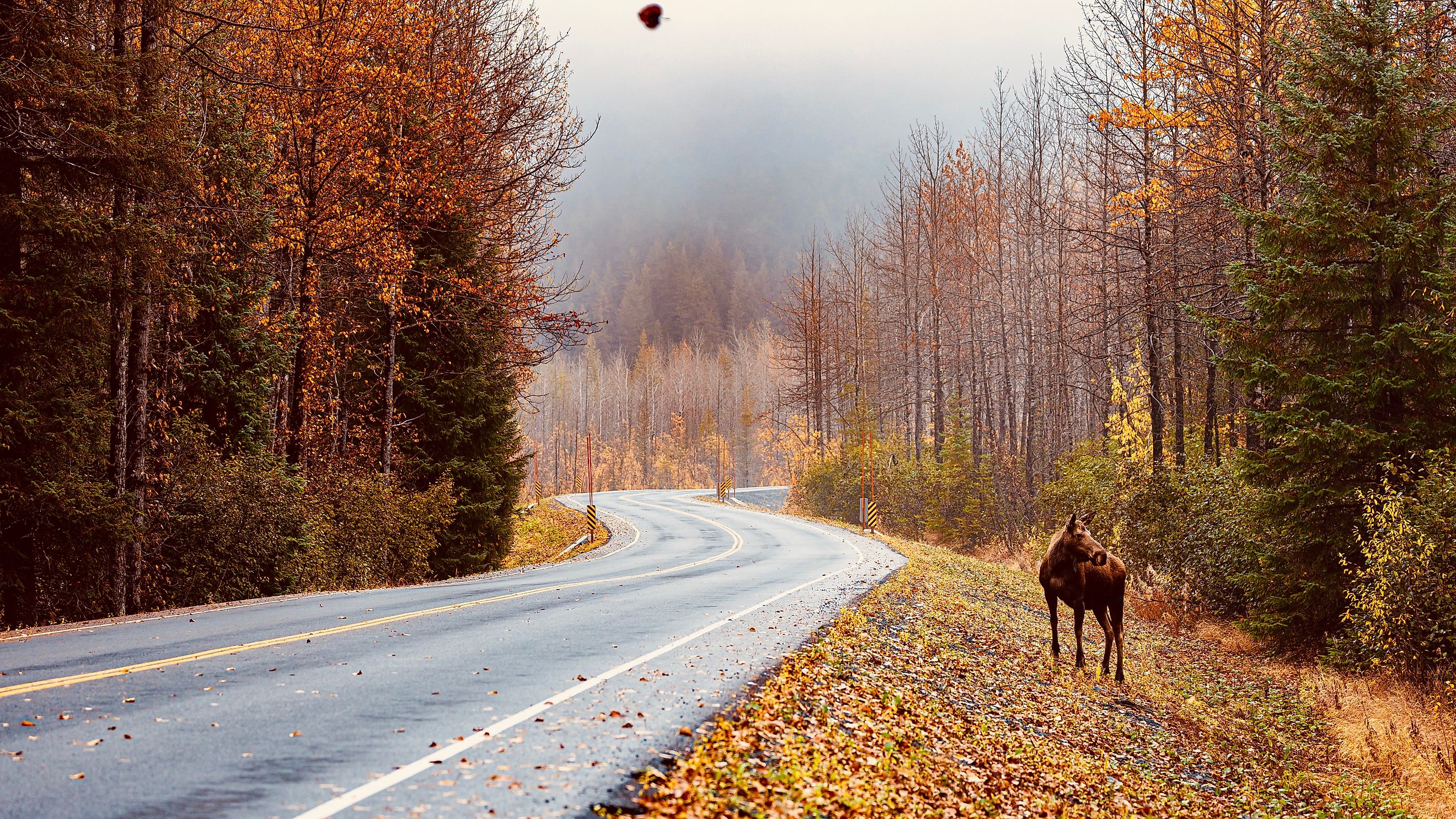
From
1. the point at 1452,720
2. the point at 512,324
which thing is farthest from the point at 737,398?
the point at 1452,720

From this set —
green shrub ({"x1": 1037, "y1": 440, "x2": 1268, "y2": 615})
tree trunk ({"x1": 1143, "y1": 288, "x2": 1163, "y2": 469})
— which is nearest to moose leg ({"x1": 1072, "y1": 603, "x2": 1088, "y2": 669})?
green shrub ({"x1": 1037, "y1": 440, "x2": 1268, "y2": 615})

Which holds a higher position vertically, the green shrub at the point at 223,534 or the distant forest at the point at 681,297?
the distant forest at the point at 681,297

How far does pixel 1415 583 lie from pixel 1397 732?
2094 mm

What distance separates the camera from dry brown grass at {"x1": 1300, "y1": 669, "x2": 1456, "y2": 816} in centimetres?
933

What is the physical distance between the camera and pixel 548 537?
35969mm

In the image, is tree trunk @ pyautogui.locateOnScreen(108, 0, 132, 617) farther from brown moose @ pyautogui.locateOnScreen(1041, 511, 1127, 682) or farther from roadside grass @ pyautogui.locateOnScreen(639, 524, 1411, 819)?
brown moose @ pyautogui.locateOnScreen(1041, 511, 1127, 682)

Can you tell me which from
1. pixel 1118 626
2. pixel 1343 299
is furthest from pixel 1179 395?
pixel 1118 626

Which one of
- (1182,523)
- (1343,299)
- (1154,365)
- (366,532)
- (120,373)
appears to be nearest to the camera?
(120,373)

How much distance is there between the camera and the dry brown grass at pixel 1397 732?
9328mm

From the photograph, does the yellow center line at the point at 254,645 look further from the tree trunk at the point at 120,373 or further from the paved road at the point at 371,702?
the tree trunk at the point at 120,373

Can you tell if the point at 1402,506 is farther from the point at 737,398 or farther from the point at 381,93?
the point at 737,398

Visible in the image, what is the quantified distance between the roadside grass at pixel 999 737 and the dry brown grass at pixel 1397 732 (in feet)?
0.67

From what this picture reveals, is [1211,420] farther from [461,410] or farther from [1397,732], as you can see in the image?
[461,410]

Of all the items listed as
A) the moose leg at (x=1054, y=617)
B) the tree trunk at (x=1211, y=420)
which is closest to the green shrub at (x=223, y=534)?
the moose leg at (x=1054, y=617)
